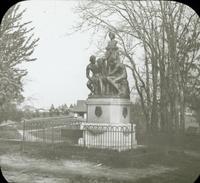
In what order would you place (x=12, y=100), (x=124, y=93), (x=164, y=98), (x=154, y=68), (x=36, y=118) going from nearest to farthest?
(x=12, y=100) → (x=36, y=118) → (x=164, y=98) → (x=154, y=68) → (x=124, y=93)

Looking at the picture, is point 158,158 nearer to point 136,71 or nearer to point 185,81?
point 185,81

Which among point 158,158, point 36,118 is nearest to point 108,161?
point 158,158

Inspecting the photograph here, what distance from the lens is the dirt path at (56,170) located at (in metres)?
6.92

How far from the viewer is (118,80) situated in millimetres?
10852

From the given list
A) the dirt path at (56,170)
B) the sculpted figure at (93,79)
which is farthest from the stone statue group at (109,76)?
the dirt path at (56,170)

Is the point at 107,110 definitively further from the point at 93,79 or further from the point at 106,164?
the point at 106,164

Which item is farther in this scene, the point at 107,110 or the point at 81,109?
the point at 107,110

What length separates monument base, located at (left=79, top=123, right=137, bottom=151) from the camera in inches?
405

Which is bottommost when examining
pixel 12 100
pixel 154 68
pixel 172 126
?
pixel 172 126

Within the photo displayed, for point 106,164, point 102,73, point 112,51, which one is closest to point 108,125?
point 102,73

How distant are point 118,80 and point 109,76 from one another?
282mm

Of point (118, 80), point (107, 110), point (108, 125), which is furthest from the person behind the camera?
point (118, 80)

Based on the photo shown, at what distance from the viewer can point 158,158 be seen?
8656 millimetres

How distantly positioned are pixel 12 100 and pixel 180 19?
4.17m
